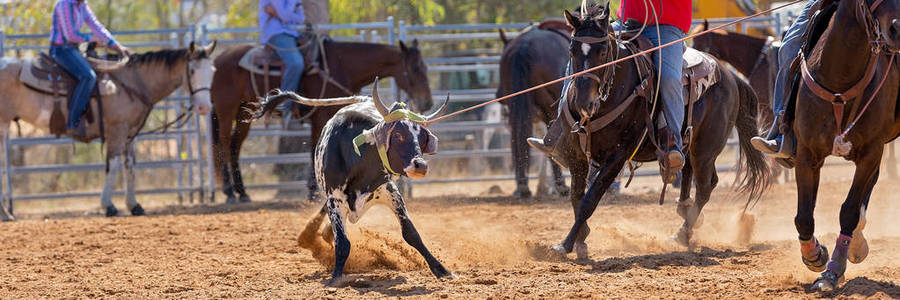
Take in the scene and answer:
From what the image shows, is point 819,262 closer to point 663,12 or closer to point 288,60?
point 663,12

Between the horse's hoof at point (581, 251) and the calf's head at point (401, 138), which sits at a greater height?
the calf's head at point (401, 138)

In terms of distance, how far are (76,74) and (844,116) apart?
8.14 m

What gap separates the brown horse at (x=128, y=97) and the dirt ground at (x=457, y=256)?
795 millimetres

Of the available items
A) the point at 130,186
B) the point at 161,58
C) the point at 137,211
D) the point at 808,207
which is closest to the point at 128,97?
the point at 161,58

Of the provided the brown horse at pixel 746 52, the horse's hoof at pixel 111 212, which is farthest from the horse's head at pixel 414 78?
the horse's hoof at pixel 111 212

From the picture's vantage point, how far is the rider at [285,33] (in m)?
11.8

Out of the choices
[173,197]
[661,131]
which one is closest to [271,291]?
[661,131]

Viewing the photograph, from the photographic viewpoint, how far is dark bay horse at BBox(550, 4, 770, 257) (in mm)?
6332

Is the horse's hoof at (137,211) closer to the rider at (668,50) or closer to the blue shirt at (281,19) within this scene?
the blue shirt at (281,19)

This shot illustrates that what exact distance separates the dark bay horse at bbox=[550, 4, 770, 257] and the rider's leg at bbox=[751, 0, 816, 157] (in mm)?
880

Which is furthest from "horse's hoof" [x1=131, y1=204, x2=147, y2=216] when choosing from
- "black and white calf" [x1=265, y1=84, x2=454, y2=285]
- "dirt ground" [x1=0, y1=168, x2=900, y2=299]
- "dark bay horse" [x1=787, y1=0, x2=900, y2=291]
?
"dark bay horse" [x1=787, y1=0, x2=900, y2=291]

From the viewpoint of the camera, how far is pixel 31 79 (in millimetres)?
11133

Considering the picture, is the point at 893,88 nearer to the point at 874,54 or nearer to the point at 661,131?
the point at 874,54

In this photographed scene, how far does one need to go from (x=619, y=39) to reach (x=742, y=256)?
1604 millimetres
